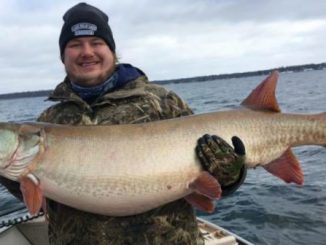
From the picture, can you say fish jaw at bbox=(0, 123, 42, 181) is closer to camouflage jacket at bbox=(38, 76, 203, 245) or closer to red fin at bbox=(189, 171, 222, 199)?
camouflage jacket at bbox=(38, 76, 203, 245)

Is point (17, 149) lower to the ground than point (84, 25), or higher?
lower

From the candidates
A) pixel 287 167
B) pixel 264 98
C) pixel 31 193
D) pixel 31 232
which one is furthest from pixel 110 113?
pixel 31 232

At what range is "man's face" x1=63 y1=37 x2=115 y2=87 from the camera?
3664 millimetres

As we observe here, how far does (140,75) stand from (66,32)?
2.13 ft

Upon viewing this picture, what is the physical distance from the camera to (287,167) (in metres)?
3.75

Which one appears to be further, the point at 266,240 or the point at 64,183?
the point at 266,240

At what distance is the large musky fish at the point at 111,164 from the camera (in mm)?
3311

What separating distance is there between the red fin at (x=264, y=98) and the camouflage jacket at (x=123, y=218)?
0.52m

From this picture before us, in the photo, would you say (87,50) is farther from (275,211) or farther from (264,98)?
(275,211)

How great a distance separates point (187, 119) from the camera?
11.7 ft

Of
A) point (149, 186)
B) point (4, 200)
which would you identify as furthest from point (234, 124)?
point (4, 200)

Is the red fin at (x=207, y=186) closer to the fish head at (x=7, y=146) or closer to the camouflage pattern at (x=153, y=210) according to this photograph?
the camouflage pattern at (x=153, y=210)

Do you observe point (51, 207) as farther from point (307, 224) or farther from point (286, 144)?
point (307, 224)

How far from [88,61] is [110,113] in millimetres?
416
